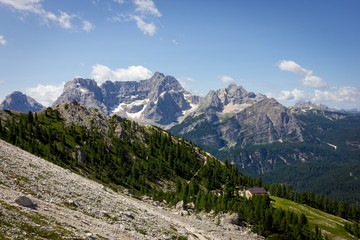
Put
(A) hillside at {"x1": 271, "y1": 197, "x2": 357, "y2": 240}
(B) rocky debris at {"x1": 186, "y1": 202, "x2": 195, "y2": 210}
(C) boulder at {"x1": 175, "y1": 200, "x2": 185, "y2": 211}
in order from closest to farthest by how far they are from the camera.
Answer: (A) hillside at {"x1": 271, "y1": 197, "x2": 357, "y2": 240} → (C) boulder at {"x1": 175, "y1": 200, "x2": 185, "y2": 211} → (B) rocky debris at {"x1": 186, "y1": 202, "x2": 195, "y2": 210}

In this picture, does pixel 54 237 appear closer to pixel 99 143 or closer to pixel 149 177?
pixel 149 177

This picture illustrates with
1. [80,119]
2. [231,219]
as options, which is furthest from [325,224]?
[80,119]

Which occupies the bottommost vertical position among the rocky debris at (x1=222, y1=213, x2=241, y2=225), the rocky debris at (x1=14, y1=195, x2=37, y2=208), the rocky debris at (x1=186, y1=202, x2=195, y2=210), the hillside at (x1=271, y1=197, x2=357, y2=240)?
the rocky debris at (x1=186, y1=202, x2=195, y2=210)

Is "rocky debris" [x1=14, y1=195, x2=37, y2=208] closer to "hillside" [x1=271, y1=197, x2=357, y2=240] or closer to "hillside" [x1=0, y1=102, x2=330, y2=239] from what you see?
"hillside" [x1=0, y1=102, x2=330, y2=239]

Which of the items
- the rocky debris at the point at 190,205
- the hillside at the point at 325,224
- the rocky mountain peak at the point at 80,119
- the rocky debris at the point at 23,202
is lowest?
the rocky debris at the point at 190,205

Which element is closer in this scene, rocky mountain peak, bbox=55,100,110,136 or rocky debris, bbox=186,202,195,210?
rocky debris, bbox=186,202,195,210

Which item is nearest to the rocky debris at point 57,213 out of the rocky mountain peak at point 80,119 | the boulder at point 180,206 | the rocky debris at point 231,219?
the rocky debris at point 231,219

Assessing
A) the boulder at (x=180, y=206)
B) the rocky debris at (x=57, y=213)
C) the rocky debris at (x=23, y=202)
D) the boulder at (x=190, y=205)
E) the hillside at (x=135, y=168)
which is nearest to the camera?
the rocky debris at (x=57, y=213)

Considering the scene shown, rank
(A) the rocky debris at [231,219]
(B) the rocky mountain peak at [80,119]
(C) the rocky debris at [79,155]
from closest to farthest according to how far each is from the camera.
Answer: (A) the rocky debris at [231,219]
(C) the rocky debris at [79,155]
(B) the rocky mountain peak at [80,119]

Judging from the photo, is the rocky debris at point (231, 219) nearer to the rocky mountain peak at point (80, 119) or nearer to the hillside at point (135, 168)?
the hillside at point (135, 168)

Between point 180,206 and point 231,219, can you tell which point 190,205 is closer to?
point 180,206

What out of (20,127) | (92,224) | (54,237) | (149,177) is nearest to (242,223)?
(149,177)

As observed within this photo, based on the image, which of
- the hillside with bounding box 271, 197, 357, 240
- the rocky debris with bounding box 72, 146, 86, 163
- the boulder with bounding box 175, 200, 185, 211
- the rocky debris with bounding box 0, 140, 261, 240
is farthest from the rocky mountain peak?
the hillside with bounding box 271, 197, 357, 240

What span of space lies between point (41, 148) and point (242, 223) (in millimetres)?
116890
